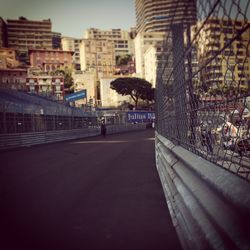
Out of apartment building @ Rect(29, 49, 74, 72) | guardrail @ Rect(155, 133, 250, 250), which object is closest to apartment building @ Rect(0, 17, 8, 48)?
apartment building @ Rect(29, 49, 74, 72)

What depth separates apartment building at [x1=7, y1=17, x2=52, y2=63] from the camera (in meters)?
147

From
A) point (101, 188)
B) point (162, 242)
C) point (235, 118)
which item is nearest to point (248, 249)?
point (235, 118)

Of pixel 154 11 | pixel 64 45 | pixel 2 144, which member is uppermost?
pixel 154 11

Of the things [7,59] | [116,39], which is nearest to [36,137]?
[7,59]

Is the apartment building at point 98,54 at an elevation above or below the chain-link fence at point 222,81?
above

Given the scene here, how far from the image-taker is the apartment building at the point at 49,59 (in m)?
101

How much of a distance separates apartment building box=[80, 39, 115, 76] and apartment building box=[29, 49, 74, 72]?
24.6 meters

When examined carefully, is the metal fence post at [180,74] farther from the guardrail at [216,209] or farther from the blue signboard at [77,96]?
the blue signboard at [77,96]

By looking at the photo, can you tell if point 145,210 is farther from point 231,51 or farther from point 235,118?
point 231,51

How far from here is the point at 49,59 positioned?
4067 inches

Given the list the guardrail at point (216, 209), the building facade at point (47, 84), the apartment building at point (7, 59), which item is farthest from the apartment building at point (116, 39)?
the guardrail at point (216, 209)

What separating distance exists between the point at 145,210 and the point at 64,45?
166 m

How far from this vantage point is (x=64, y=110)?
104ft

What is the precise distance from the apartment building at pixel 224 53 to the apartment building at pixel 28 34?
155m
